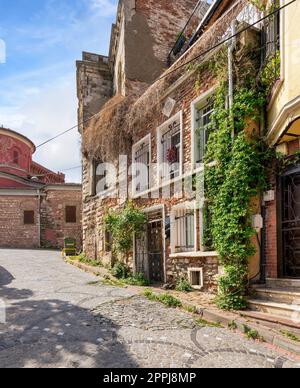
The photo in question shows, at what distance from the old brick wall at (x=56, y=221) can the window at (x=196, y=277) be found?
16.3 metres

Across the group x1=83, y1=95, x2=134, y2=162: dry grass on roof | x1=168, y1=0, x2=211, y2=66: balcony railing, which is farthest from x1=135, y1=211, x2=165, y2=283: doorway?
x1=168, y1=0, x2=211, y2=66: balcony railing

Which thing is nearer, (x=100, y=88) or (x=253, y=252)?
(x=253, y=252)

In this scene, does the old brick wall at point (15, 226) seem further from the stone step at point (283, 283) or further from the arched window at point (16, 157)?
the stone step at point (283, 283)

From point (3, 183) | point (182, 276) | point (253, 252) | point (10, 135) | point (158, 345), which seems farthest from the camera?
point (10, 135)

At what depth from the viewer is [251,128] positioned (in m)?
7.00

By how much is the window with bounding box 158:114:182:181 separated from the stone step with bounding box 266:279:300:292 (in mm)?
4000

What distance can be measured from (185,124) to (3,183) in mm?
20781

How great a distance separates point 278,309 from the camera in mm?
5652

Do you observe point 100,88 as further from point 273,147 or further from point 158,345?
point 158,345

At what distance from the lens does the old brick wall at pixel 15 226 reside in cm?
2294

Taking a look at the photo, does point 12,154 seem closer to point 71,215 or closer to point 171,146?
point 71,215

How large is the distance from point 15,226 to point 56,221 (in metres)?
2.81
